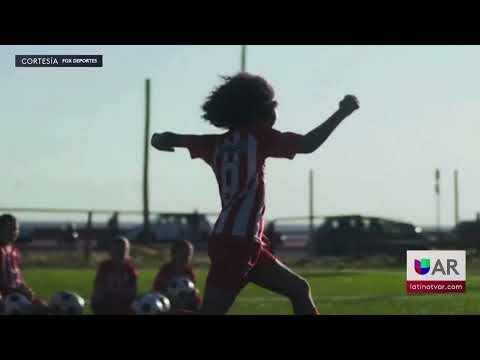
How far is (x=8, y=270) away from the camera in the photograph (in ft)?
28.9

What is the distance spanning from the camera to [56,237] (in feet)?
60.4

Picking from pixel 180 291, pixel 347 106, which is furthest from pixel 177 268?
pixel 347 106

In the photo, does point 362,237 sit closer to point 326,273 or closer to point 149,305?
point 326,273

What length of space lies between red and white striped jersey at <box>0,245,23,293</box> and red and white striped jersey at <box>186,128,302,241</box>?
2712 mm

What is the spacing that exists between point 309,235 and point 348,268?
129 cm

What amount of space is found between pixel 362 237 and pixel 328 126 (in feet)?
27.9

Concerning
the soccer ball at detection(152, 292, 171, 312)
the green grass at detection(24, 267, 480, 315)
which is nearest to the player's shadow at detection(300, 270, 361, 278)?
the green grass at detection(24, 267, 480, 315)

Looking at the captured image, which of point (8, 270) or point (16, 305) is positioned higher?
point (8, 270)

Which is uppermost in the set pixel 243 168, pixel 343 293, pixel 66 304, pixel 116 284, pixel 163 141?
pixel 163 141

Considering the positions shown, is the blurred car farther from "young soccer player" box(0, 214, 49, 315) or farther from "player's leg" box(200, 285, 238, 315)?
"player's leg" box(200, 285, 238, 315)

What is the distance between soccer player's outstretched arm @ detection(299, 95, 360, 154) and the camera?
641 cm

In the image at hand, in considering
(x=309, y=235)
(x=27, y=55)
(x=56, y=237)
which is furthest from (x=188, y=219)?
(x=27, y=55)
